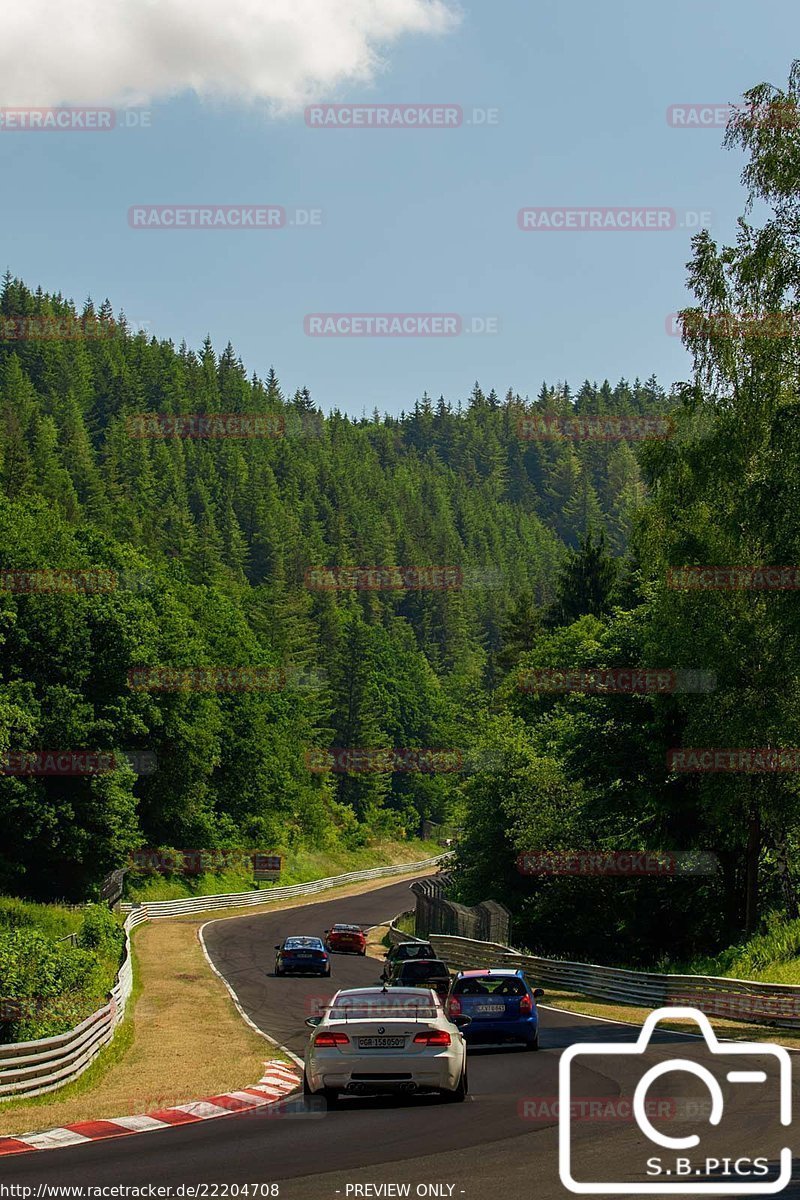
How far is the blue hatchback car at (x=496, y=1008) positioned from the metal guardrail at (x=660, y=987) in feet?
20.6

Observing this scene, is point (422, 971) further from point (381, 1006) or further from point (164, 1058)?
point (381, 1006)

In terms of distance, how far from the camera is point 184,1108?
15.2 meters

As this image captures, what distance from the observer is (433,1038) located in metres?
14.6

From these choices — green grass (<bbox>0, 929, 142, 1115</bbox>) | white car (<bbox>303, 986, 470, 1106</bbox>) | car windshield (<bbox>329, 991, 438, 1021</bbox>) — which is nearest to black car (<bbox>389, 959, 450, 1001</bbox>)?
green grass (<bbox>0, 929, 142, 1115</bbox>)

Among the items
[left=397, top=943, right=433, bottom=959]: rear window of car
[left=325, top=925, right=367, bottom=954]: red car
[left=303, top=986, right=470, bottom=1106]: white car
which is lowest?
[left=325, top=925, right=367, bottom=954]: red car

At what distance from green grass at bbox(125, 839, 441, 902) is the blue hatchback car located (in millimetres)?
53421

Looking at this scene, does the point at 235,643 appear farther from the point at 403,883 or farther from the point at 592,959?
the point at 592,959

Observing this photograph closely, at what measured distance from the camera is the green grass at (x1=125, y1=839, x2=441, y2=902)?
255 ft

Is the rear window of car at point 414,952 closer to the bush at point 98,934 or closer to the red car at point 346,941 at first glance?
the bush at point 98,934

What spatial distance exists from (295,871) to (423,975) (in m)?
73.5

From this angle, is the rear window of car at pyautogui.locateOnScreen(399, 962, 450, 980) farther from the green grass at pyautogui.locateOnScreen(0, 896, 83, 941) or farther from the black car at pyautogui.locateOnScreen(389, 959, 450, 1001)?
the green grass at pyautogui.locateOnScreen(0, 896, 83, 941)

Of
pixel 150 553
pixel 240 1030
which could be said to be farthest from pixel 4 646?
pixel 150 553

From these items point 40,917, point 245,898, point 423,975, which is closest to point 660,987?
point 423,975

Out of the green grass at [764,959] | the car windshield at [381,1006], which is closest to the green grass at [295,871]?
the green grass at [764,959]
